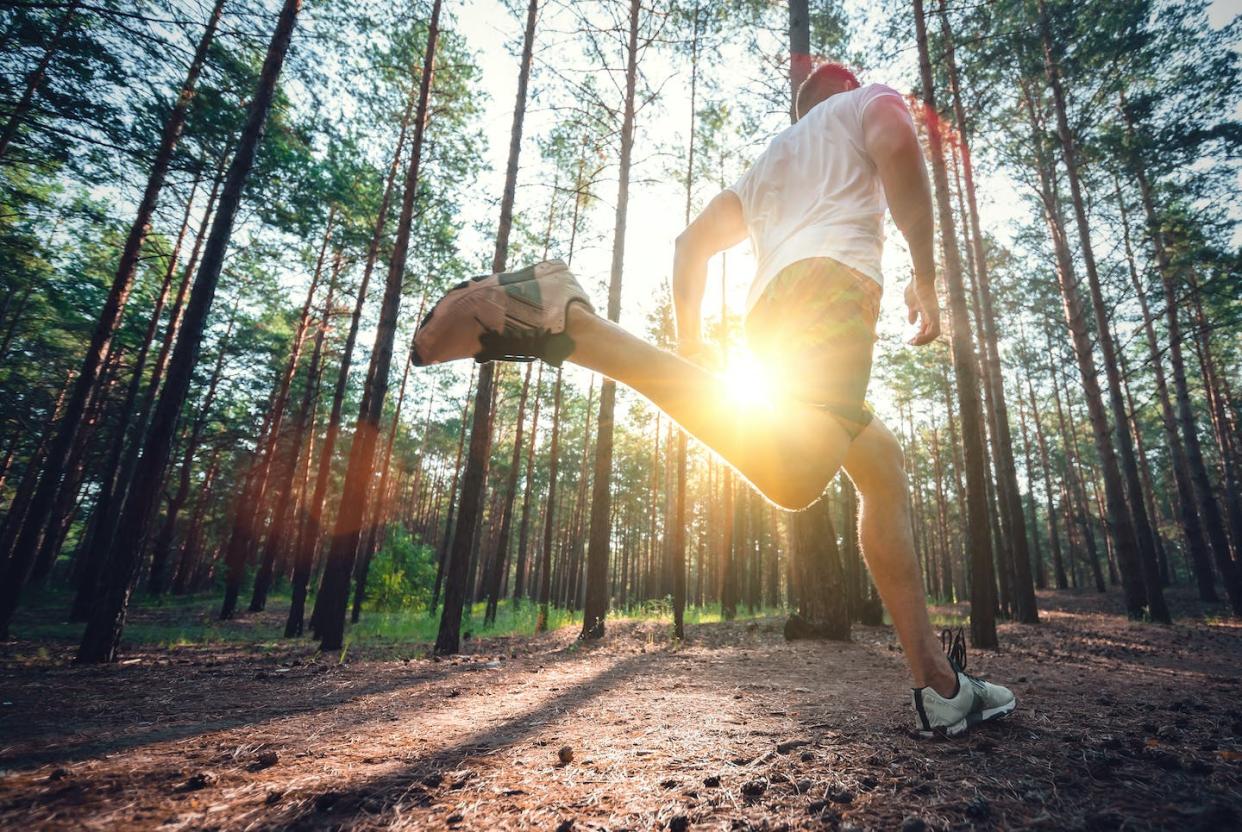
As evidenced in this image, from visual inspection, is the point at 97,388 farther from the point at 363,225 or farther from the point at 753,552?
the point at 753,552

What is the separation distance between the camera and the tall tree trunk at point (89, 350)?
8.20 meters

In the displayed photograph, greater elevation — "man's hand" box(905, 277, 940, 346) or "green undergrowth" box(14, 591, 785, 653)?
"man's hand" box(905, 277, 940, 346)

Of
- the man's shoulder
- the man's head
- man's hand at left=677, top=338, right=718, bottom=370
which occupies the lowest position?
man's hand at left=677, top=338, right=718, bottom=370

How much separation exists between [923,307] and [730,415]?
119 centimetres

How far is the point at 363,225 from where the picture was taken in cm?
1399

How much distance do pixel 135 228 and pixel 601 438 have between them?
1088 cm

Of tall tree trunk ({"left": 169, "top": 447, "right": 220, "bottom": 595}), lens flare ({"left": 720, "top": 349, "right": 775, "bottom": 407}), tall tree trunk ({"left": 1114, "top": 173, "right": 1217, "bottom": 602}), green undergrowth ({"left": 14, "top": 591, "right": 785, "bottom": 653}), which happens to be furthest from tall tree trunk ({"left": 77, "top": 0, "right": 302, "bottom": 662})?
tall tree trunk ({"left": 169, "top": 447, "right": 220, "bottom": 595})

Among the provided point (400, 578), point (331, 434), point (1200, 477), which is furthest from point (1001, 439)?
point (400, 578)

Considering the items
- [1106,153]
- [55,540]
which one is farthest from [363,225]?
[55,540]

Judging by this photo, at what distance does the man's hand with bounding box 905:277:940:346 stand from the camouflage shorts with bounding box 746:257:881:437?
1.50ft

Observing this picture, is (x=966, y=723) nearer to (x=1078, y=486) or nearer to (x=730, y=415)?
(x=730, y=415)

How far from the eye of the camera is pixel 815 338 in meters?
1.75

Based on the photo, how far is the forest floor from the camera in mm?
1208

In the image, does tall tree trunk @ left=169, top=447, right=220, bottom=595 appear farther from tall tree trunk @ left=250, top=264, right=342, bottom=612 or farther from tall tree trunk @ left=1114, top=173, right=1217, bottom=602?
tall tree trunk @ left=1114, top=173, right=1217, bottom=602
